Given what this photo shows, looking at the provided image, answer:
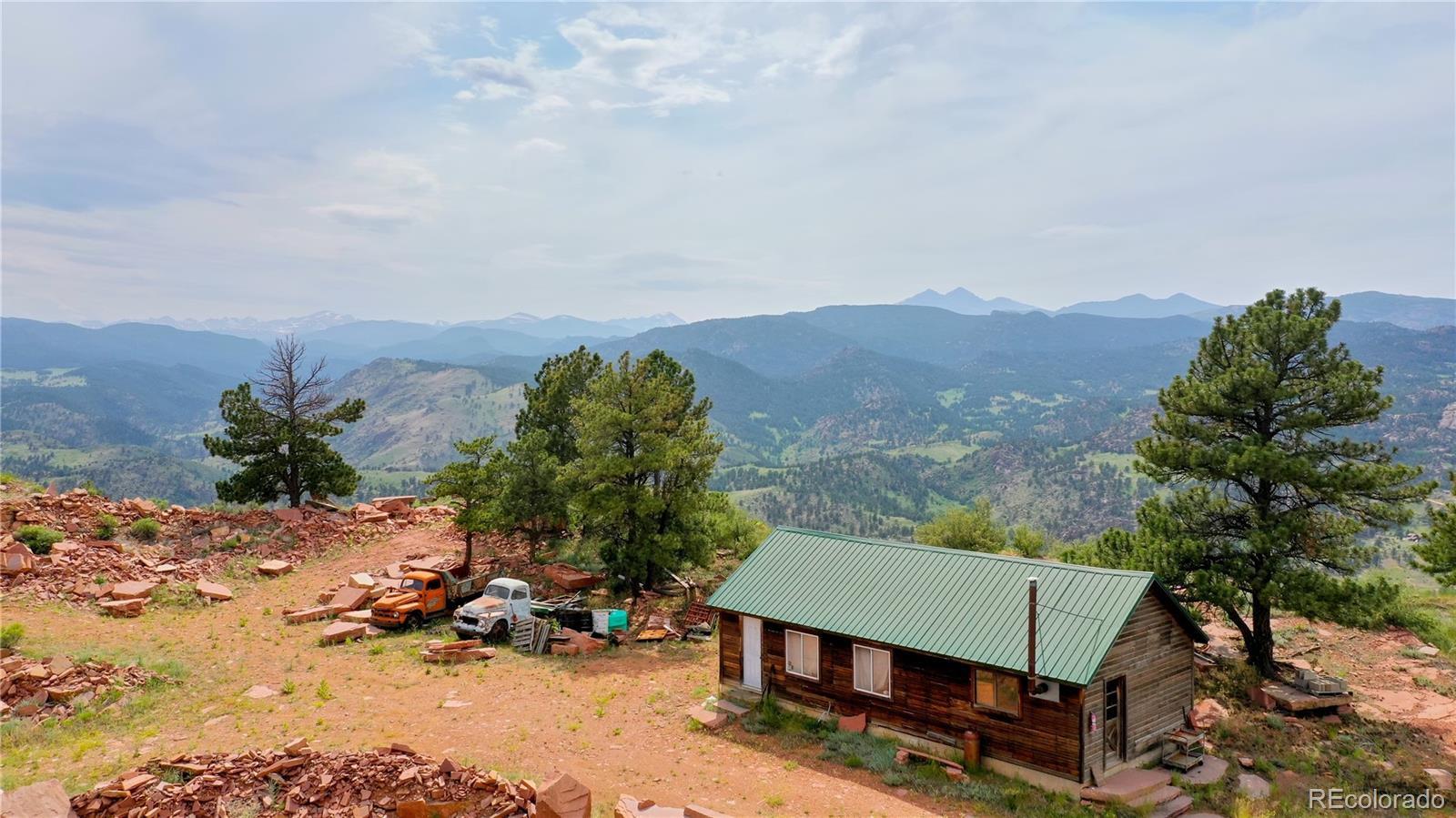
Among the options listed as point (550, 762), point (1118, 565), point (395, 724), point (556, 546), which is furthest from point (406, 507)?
point (1118, 565)

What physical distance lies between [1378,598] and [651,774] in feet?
70.7

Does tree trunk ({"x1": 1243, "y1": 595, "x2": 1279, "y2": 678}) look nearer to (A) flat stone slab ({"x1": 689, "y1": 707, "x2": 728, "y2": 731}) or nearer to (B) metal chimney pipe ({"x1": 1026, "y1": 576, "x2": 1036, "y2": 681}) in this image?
(B) metal chimney pipe ({"x1": 1026, "y1": 576, "x2": 1036, "y2": 681})

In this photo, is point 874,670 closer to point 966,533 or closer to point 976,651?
point 976,651

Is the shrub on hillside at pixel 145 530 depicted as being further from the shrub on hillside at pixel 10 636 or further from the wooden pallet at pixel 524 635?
the wooden pallet at pixel 524 635

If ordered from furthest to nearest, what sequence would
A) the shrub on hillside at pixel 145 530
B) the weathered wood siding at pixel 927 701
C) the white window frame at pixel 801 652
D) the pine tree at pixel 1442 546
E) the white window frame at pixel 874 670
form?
the shrub on hillside at pixel 145 530 → the white window frame at pixel 801 652 → the white window frame at pixel 874 670 → the pine tree at pixel 1442 546 → the weathered wood siding at pixel 927 701

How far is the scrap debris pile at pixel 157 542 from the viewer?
92.9ft

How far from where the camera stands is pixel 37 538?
99.8 ft

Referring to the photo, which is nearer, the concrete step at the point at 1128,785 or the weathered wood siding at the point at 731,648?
the concrete step at the point at 1128,785

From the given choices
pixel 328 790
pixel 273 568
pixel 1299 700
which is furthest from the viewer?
pixel 273 568

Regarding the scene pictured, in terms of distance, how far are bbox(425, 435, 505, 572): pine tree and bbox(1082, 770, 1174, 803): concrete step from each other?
2518cm

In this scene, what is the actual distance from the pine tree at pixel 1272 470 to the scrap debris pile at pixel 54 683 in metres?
30.7

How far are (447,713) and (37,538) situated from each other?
23.5 meters

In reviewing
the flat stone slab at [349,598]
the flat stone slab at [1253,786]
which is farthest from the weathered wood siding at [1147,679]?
the flat stone slab at [349,598]

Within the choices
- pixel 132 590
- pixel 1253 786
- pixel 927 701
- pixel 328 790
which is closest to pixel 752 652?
pixel 927 701
